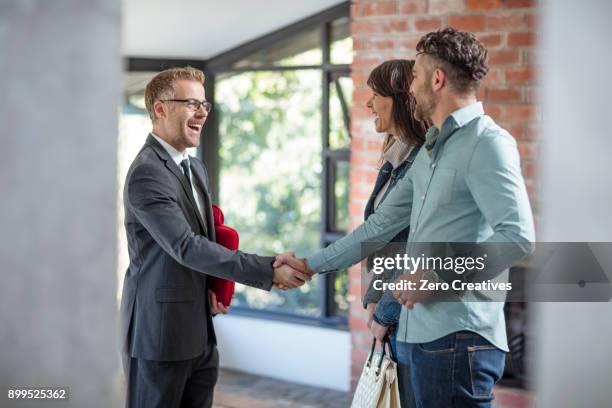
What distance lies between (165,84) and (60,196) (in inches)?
22.8

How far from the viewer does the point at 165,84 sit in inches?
104

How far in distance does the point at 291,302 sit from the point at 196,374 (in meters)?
2.41

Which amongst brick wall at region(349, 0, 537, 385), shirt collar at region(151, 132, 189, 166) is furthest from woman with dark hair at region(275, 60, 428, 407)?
brick wall at region(349, 0, 537, 385)

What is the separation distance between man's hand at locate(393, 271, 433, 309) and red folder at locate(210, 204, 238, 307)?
69 cm

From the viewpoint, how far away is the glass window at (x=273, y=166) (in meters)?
4.84

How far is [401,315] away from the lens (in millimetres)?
2270

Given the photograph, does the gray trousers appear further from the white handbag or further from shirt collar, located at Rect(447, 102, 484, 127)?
shirt collar, located at Rect(447, 102, 484, 127)

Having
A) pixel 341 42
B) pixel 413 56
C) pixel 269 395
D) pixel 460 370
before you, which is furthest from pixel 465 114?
pixel 269 395

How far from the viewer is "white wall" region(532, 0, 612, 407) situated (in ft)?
6.83

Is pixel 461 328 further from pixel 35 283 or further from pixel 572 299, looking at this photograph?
pixel 35 283

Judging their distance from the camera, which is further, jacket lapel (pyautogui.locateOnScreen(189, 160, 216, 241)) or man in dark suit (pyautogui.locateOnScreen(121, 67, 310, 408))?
jacket lapel (pyautogui.locateOnScreen(189, 160, 216, 241))

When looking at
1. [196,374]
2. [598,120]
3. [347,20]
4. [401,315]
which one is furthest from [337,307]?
[598,120]

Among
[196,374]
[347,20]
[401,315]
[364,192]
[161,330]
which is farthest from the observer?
[347,20]

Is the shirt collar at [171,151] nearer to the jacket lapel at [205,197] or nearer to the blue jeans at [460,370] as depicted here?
the jacket lapel at [205,197]
